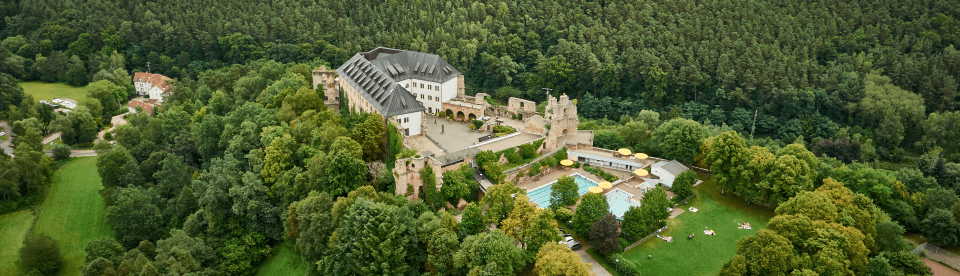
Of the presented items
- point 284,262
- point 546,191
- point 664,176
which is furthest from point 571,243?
point 284,262

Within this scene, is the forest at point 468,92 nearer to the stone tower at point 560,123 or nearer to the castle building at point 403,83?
the castle building at point 403,83

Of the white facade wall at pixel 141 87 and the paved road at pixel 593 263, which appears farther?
the white facade wall at pixel 141 87

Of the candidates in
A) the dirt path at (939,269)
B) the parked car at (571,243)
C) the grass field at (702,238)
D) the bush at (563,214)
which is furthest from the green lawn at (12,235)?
the dirt path at (939,269)

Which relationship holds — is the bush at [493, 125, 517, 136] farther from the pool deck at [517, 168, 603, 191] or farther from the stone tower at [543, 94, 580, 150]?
the pool deck at [517, 168, 603, 191]

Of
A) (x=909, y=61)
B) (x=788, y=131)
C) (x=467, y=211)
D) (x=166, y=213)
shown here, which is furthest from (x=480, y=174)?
(x=909, y=61)

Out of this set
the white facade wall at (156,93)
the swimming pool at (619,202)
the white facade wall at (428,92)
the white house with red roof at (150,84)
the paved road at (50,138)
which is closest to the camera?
the swimming pool at (619,202)

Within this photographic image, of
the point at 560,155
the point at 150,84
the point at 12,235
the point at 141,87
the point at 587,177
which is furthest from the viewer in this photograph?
the point at 141,87

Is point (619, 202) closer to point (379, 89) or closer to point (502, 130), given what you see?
point (502, 130)
